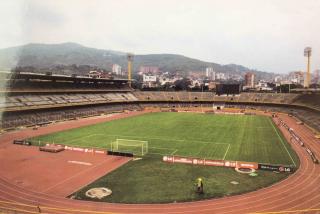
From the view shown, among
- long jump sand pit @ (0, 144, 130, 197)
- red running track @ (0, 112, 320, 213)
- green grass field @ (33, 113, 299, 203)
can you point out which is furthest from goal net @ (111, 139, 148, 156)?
red running track @ (0, 112, 320, 213)

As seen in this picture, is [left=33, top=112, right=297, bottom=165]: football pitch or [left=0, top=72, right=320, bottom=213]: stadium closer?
[left=0, top=72, right=320, bottom=213]: stadium

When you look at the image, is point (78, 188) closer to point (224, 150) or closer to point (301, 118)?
point (224, 150)

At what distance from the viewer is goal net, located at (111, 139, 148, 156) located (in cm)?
4006

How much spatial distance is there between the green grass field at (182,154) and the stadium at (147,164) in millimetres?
95

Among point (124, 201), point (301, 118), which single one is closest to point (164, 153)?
point (124, 201)

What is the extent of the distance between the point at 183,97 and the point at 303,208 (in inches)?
3839

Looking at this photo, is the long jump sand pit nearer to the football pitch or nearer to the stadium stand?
the football pitch

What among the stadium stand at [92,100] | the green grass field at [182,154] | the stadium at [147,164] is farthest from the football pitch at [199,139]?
the stadium stand at [92,100]

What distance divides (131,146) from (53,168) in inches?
510

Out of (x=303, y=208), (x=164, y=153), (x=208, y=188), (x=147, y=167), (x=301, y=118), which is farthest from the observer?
(x=301, y=118)

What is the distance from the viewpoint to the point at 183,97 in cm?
11881

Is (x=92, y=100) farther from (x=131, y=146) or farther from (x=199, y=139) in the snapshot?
(x=131, y=146)

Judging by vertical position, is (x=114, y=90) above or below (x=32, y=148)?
above

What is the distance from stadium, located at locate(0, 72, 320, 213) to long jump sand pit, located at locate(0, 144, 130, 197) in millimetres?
97
